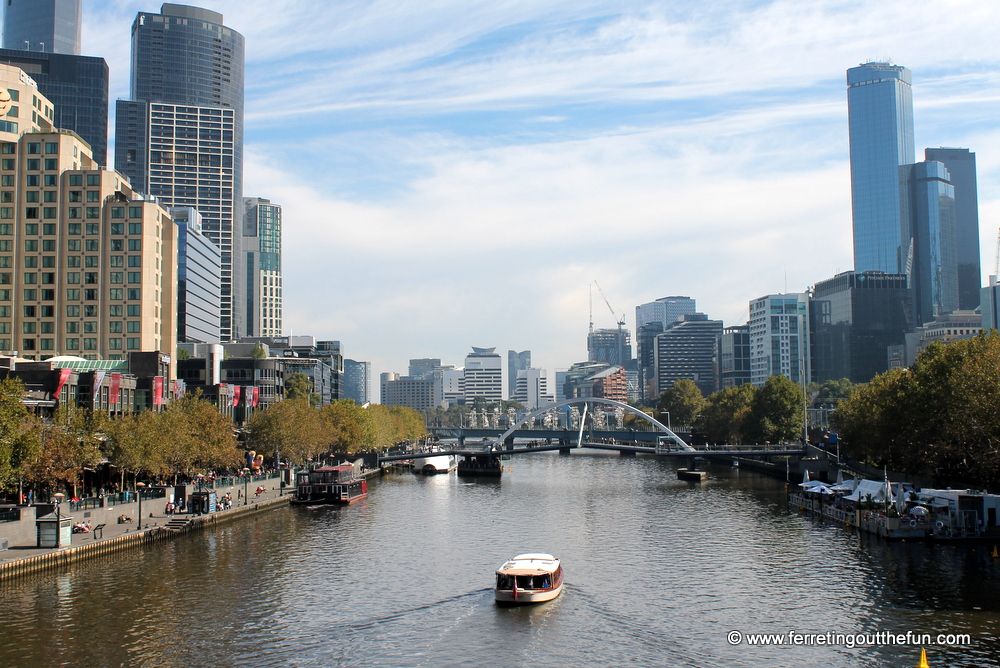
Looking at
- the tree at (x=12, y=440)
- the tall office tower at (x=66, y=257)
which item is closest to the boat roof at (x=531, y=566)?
the tree at (x=12, y=440)

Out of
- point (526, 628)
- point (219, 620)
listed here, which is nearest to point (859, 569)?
point (526, 628)

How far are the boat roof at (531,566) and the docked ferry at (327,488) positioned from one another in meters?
52.6

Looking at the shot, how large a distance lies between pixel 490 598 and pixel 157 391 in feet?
215

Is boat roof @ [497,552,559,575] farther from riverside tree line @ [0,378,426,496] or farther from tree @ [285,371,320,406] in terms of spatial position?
tree @ [285,371,320,406]

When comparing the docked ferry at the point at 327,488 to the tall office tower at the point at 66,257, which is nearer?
the docked ferry at the point at 327,488

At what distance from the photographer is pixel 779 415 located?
153 metres

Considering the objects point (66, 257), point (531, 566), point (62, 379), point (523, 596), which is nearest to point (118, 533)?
point (62, 379)

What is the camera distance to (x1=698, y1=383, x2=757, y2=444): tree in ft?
535

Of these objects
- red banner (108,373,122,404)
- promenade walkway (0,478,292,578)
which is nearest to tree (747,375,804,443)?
→ promenade walkway (0,478,292,578)

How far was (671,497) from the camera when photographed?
358 ft

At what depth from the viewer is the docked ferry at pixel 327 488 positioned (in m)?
104

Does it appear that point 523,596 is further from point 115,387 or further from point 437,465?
point 437,465

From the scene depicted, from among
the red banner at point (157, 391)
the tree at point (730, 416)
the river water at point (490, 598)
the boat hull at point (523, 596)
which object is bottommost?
the river water at point (490, 598)

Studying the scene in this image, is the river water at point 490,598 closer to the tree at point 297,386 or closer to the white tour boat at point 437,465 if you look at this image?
the white tour boat at point 437,465
